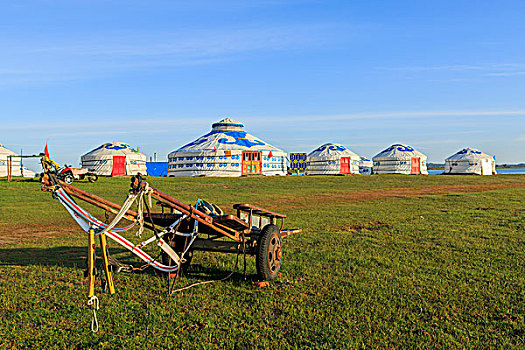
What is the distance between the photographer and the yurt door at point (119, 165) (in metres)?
44.2

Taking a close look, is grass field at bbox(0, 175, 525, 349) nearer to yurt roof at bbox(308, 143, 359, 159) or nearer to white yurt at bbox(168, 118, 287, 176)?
white yurt at bbox(168, 118, 287, 176)

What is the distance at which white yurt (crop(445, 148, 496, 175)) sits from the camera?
202ft

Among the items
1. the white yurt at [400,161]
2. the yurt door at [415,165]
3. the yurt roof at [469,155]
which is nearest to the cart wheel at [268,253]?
the white yurt at [400,161]

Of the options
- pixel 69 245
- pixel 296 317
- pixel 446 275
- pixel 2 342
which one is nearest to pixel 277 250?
pixel 296 317

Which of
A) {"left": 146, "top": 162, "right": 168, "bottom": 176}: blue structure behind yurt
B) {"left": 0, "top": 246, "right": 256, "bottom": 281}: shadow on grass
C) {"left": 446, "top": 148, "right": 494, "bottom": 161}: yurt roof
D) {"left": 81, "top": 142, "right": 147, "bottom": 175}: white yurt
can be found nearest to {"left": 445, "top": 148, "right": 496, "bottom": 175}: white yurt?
{"left": 446, "top": 148, "right": 494, "bottom": 161}: yurt roof

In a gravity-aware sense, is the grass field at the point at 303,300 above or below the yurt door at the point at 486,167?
below

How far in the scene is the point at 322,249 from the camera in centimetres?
867

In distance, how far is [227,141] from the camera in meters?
46.8

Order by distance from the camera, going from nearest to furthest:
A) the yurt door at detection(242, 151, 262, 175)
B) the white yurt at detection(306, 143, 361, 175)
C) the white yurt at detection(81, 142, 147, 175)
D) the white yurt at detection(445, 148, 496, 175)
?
1. the white yurt at detection(81, 142, 147, 175)
2. the yurt door at detection(242, 151, 262, 175)
3. the white yurt at detection(306, 143, 361, 175)
4. the white yurt at detection(445, 148, 496, 175)

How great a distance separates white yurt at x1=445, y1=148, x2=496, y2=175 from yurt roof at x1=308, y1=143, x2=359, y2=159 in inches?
687

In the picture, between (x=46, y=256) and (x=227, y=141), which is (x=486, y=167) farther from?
(x=46, y=256)

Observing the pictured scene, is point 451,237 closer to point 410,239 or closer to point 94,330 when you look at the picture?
point 410,239

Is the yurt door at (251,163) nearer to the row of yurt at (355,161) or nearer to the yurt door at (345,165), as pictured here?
the row of yurt at (355,161)

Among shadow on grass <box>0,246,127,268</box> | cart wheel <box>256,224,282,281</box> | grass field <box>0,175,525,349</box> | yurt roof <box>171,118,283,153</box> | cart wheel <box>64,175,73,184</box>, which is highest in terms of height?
yurt roof <box>171,118,283,153</box>
